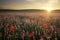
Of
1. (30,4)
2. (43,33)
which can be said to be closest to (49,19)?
(43,33)

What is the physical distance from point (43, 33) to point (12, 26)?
45 centimetres

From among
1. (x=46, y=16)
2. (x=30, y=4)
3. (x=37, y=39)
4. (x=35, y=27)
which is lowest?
(x=37, y=39)

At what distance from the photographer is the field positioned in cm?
195

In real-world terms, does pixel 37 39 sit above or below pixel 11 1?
below

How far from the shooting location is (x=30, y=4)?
6.55 feet

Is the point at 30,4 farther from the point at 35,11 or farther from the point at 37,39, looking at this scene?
the point at 37,39

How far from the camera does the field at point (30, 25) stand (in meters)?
1.95

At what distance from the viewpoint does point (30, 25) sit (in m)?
1.97

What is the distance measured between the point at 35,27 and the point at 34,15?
0.57 ft

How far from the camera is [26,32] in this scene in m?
1.97

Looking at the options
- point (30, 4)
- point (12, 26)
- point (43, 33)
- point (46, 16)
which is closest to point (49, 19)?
point (46, 16)

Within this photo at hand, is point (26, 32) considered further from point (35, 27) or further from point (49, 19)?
point (49, 19)

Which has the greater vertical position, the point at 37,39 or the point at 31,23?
the point at 31,23

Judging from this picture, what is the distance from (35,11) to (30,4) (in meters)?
0.12
